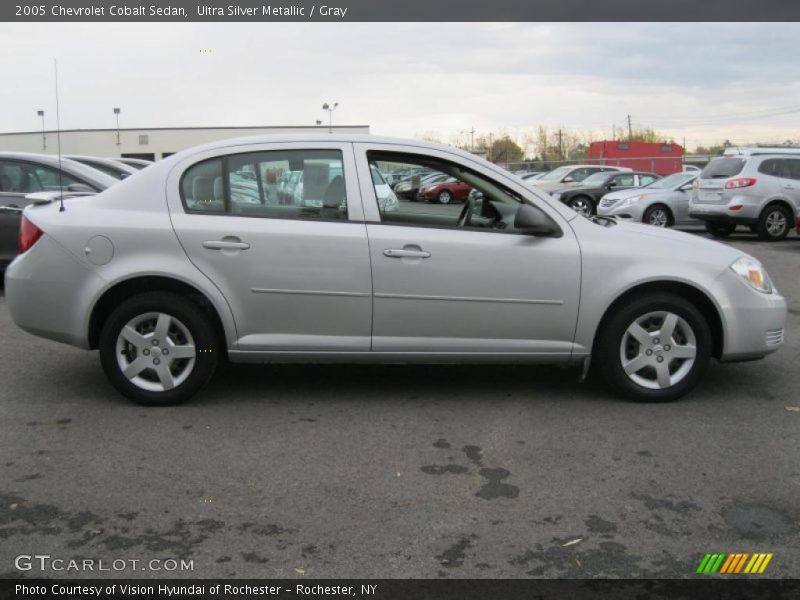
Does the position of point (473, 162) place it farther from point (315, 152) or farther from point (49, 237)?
point (49, 237)

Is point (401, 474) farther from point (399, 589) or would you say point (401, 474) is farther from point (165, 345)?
point (165, 345)

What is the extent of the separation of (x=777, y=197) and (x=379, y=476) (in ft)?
43.5

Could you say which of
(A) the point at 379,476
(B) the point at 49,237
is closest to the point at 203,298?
(B) the point at 49,237

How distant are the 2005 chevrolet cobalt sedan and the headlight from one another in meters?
0.04

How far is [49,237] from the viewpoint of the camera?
4652mm

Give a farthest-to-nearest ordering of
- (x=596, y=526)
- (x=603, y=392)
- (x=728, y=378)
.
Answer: (x=728, y=378) → (x=603, y=392) → (x=596, y=526)

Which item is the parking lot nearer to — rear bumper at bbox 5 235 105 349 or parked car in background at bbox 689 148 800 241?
rear bumper at bbox 5 235 105 349

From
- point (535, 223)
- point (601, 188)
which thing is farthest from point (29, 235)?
point (601, 188)

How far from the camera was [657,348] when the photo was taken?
4.83m

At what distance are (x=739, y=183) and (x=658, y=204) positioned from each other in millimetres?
2295

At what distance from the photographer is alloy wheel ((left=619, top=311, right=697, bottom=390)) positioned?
189 inches

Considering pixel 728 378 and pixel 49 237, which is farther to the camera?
pixel 728 378

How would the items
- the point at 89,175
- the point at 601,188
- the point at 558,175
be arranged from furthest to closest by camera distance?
the point at 558,175 → the point at 601,188 → the point at 89,175

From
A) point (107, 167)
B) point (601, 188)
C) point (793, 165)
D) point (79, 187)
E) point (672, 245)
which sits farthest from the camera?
point (601, 188)
